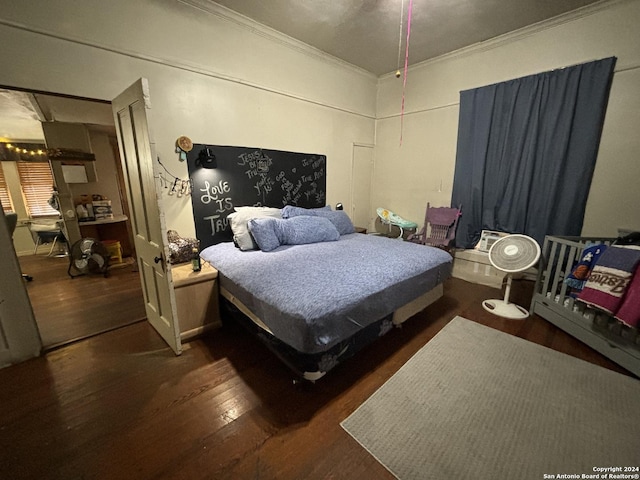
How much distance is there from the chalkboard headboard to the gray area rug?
7.60 ft

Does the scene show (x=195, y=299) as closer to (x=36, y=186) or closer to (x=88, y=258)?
(x=88, y=258)

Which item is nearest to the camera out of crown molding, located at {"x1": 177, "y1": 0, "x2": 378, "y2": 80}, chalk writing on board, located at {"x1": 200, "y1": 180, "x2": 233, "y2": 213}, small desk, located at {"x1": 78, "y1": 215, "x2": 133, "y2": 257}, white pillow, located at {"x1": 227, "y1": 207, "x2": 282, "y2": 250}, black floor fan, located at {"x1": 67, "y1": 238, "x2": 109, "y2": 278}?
crown molding, located at {"x1": 177, "y1": 0, "x2": 378, "y2": 80}

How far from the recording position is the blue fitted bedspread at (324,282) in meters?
1.48

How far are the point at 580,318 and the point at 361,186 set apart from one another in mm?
3221

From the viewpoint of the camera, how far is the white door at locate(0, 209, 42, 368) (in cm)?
181

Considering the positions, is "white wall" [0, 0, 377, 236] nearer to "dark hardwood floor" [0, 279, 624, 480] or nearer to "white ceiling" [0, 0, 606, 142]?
"white ceiling" [0, 0, 606, 142]

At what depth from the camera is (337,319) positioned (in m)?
1.52

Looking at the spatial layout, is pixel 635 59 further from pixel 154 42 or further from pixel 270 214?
pixel 154 42

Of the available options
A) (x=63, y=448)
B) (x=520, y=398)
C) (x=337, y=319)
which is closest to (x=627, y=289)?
(x=520, y=398)

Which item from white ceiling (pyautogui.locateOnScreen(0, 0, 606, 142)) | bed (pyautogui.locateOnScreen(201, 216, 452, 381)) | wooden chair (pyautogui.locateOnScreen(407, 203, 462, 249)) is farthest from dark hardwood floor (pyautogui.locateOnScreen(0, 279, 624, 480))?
white ceiling (pyautogui.locateOnScreen(0, 0, 606, 142))

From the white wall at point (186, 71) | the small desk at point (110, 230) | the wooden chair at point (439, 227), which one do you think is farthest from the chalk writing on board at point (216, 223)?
the wooden chair at point (439, 227)

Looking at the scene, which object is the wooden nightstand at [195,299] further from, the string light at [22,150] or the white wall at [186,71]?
the string light at [22,150]

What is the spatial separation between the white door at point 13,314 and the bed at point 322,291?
1309mm

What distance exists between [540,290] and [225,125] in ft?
12.8
